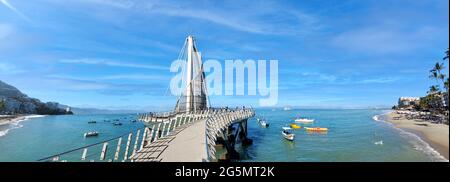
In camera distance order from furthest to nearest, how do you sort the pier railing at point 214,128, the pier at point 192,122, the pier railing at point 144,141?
1. the pier at point 192,122
2. the pier railing at point 214,128
3. the pier railing at point 144,141

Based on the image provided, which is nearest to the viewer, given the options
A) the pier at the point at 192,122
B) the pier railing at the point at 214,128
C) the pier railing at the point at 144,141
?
the pier railing at the point at 144,141

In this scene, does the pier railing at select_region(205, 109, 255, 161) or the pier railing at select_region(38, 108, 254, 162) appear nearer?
the pier railing at select_region(38, 108, 254, 162)

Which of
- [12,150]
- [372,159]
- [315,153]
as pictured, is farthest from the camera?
[12,150]

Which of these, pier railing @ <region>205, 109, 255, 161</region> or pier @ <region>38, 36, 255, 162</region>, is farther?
pier @ <region>38, 36, 255, 162</region>

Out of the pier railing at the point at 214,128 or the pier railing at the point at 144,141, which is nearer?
the pier railing at the point at 144,141

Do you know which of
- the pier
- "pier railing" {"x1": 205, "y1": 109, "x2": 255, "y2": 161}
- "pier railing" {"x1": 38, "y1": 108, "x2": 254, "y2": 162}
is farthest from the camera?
the pier

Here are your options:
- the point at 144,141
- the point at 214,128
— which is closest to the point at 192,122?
the point at 214,128

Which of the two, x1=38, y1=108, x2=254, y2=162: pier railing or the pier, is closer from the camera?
x1=38, y1=108, x2=254, y2=162: pier railing

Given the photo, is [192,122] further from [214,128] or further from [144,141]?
[144,141]

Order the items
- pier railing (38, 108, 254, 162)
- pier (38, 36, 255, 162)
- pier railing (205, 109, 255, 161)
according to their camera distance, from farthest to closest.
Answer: pier (38, 36, 255, 162) → pier railing (205, 109, 255, 161) → pier railing (38, 108, 254, 162)
